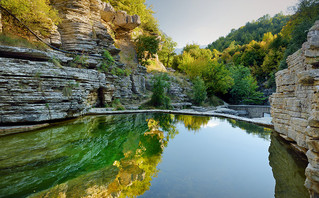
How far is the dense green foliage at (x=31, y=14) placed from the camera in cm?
759

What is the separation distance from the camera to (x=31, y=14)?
830 centimetres

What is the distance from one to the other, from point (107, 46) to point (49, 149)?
34.1 feet

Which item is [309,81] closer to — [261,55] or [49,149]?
[49,149]

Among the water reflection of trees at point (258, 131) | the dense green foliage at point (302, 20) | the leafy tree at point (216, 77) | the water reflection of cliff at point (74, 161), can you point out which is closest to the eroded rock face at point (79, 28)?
the water reflection of cliff at point (74, 161)

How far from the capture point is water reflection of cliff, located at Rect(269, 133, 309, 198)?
218cm

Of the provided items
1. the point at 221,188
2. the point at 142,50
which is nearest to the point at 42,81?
the point at 221,188

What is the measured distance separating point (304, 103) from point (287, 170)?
5.08 ft

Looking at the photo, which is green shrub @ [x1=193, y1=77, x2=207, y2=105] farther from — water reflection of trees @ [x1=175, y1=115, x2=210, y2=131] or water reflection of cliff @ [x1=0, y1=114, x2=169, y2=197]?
water reflection of cliff @ [x1=0, y1=114, x2=169, y2=197]

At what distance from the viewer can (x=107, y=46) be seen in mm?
12086

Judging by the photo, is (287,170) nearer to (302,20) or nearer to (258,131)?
(258,131)

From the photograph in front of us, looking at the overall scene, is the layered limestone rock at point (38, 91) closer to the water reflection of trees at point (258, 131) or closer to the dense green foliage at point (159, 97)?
the dense green foliage at point (159, 97)

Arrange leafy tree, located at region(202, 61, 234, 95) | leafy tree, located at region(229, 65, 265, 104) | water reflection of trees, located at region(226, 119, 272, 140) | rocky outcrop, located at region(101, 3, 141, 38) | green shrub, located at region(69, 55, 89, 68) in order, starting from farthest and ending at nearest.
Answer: leafy tree, located at region(229, 65, 265, 104) < leafy tree, located at region(202, 61, 234, 95) < rocky outcrop, located at region(101, 3, 141, 38) < green shrub, located at region(69, 55, 89, 68) < water reflection of trees, located at region(226, 119, 272, 140)

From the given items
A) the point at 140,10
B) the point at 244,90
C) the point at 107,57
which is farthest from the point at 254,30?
the point at 107,57

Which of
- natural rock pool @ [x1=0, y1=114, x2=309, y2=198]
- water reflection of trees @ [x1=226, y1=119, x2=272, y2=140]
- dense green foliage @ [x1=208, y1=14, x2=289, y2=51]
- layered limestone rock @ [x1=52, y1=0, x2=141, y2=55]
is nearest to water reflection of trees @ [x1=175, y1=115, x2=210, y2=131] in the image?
natural rock pool @ [x1=0, y1=114, x2=309, y2=198]
